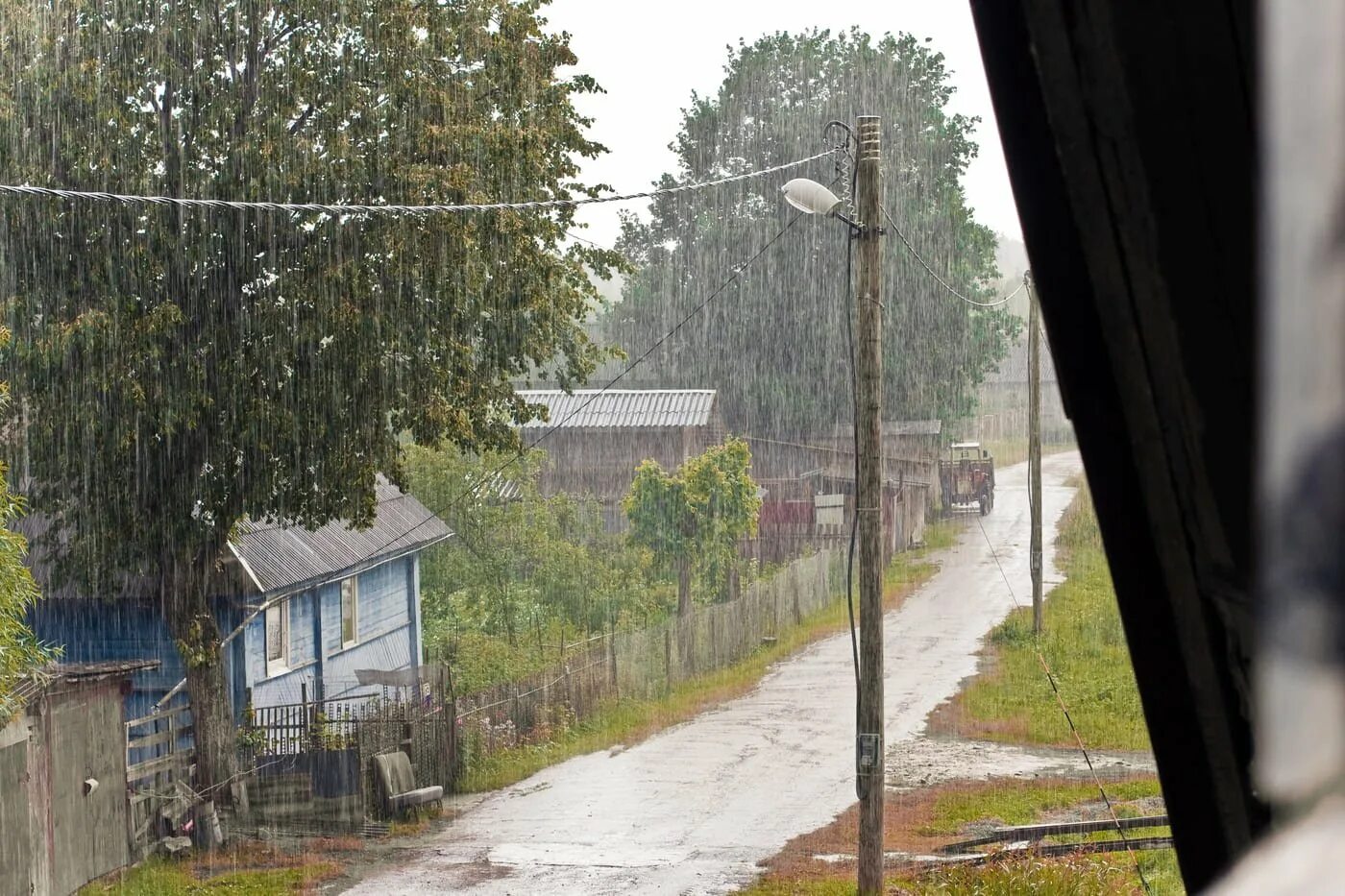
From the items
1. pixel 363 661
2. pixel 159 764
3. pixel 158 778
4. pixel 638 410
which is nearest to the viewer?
pixel 159 764

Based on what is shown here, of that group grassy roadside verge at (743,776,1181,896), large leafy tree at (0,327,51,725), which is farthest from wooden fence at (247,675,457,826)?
large leafy tree at (0,327,51,725)

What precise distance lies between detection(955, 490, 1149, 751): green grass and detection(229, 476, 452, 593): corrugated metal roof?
825 centimetres

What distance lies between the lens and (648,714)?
58.1 feet

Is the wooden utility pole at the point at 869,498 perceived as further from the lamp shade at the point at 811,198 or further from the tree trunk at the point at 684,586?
the tree trunk at the point at 684,586

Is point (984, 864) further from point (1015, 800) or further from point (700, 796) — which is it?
point (700, 796)

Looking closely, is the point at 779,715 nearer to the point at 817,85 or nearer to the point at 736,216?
the point at 736,216

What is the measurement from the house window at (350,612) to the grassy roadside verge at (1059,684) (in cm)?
816

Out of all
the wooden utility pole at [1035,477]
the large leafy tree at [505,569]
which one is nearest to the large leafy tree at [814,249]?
the large leafy tree at [505,569]

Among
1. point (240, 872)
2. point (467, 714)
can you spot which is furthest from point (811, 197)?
point (467, 714)

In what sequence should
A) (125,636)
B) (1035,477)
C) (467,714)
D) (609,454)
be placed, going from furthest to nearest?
(609,454), (1035,477), (467,714), (125,636)

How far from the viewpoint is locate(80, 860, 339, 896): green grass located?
10703 millimetres

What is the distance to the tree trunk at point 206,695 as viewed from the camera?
12.7 metres

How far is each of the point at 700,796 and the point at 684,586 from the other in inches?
382

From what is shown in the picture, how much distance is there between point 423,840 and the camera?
40.9ft
